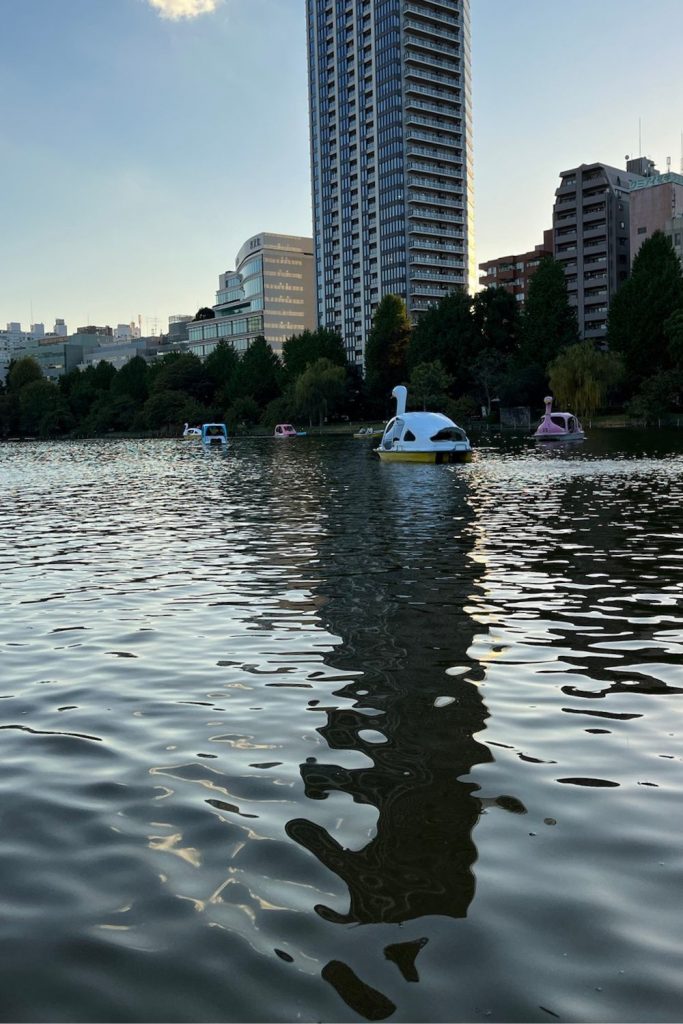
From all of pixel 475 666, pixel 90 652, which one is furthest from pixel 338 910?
pixel 90 652

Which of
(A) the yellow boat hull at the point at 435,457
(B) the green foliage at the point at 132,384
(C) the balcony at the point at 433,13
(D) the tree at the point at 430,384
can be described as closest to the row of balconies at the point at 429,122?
(C) the balcony at the point at 433,13

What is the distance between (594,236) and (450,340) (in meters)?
51.0

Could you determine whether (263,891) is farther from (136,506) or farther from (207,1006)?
(136,506)

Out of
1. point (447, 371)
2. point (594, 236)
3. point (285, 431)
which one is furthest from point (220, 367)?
point (594, 236)

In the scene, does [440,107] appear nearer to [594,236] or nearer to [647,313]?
[594,236]

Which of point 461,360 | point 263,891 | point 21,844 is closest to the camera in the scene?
point 263,891

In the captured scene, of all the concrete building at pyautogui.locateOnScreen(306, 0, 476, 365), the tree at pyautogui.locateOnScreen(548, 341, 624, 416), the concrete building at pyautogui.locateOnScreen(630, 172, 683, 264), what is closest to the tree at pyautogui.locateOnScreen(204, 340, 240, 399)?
the concrete building at pyautogui.locateOnScreen(306, 0, 476, 365)

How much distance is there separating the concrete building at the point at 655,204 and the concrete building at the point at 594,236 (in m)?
8.61

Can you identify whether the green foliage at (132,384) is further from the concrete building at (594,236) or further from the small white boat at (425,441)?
the small white boat at (425,441)

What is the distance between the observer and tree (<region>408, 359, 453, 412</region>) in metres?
112

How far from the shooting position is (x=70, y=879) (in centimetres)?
477

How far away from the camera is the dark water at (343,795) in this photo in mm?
3848

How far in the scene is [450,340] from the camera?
124 meters

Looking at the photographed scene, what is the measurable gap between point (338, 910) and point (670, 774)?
2760 millimetres
